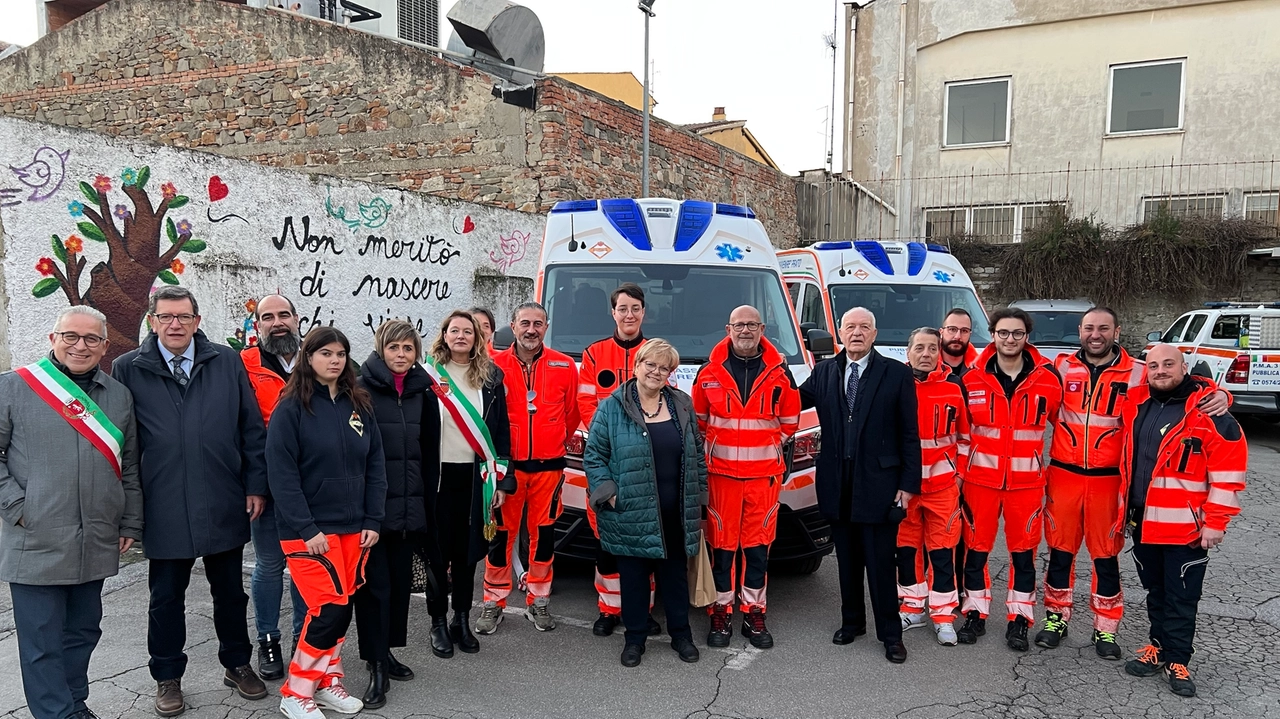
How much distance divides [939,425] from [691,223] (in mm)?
2601

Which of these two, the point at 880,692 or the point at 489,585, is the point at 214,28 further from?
the point at 880,692

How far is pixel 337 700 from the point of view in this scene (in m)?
3.74

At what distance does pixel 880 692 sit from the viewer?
397 cm

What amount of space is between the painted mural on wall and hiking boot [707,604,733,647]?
5.13 meters

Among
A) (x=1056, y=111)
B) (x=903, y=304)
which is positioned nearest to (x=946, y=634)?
(x=903, y=304)

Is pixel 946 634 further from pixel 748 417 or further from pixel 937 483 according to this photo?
pixel 748 417

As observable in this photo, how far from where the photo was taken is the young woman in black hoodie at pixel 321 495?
3.52 metres

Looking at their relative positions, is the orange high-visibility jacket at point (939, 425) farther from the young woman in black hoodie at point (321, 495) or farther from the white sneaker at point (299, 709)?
the white sneaker at point (299, 709)

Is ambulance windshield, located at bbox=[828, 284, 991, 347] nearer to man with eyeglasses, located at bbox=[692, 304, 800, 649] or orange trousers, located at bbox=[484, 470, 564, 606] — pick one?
man with eyeglasses, located at bbox=[692, 304, 800, 649]

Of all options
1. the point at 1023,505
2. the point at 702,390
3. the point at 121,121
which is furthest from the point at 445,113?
the point at 1023,505

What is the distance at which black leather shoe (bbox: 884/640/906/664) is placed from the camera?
170 inches

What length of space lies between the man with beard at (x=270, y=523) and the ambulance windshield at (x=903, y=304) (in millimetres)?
5931

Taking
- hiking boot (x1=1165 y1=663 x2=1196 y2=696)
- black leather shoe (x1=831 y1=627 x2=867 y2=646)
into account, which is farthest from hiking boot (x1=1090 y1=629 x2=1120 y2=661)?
black leather shoe (x1=831 y1=627 x2=867 y2=646)

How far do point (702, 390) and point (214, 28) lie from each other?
12713mm
